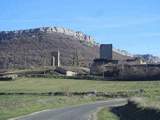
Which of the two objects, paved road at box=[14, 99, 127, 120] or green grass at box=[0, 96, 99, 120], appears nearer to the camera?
paved road at box=[14, 99, 127, 120]

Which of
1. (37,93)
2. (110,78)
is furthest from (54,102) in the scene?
(110,78)

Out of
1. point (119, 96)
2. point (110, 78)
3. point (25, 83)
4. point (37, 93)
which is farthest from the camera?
point (110, 78)

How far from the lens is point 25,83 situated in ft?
316

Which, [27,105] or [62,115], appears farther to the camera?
[27,105]

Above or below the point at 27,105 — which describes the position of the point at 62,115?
below

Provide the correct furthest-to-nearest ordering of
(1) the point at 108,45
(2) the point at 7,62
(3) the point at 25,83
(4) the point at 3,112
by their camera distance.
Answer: (2) the point at 7,62
(1) the point at 108,45
(3) the point at 25,83
(4) the point at 3,112

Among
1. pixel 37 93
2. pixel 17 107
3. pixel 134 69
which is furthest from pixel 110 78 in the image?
pixel 17 107

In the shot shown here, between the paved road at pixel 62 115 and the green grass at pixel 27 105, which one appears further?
→ the green grass at pixel 27 105

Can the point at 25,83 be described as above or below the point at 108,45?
below

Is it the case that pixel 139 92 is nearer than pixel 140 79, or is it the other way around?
pixel 139 92

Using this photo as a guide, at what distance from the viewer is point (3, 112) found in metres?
43.6

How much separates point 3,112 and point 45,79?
201ft

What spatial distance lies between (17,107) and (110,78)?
54929mm

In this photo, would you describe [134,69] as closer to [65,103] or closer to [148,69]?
A: [148,69]
